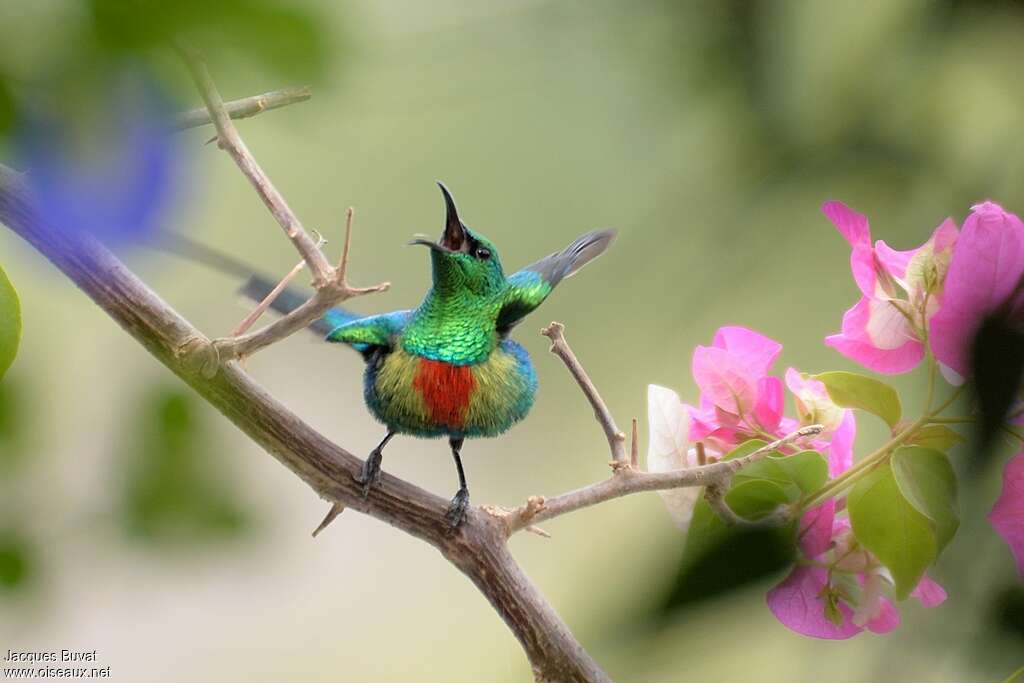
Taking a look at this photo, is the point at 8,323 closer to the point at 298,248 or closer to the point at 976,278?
the point at 298,248

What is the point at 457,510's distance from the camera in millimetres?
349

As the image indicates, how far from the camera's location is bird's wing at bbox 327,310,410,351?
325mm

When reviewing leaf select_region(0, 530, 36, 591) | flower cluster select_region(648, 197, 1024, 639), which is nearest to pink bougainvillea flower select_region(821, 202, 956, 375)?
flower cluster select_region(648, 197, 1024, 639)

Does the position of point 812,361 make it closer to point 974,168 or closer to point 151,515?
point 974,168

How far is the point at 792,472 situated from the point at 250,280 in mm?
165

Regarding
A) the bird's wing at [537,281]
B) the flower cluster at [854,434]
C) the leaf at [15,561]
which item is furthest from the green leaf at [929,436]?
the leaf at [15,561]

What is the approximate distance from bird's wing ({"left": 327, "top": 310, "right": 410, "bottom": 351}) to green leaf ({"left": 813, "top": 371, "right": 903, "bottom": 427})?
0.48 feet

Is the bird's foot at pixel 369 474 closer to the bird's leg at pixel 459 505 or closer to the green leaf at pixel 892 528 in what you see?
the bird's leg at pixel 459 505

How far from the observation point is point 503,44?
0.07 m

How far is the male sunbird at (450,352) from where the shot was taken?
0.33 metres

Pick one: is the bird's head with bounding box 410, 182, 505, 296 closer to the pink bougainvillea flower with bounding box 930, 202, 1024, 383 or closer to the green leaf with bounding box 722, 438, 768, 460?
the green leaf with bounding box 722, 438, 768, 460

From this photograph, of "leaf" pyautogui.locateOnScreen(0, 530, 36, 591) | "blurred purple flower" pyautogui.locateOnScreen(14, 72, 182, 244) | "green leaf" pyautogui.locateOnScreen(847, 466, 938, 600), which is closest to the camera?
"blurred purple flower" pyautogui.locateOnScreen(14, 72, 182, 244)

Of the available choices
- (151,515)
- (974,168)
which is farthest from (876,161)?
(151,515)

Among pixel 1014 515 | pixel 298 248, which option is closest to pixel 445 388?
pixel 298 248
